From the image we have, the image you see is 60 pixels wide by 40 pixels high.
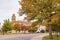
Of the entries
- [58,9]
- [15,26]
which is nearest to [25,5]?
[58,9]

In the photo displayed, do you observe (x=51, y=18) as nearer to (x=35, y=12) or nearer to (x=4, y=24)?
(x=35, y=12)

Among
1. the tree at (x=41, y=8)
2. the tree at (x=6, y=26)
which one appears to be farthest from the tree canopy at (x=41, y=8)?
the tree at (x=6, y=26)

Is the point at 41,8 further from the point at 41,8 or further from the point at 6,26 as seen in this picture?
the point at 6,26

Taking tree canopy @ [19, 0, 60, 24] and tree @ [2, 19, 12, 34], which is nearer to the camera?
tree canopy @ [19, 0, 60, 24]

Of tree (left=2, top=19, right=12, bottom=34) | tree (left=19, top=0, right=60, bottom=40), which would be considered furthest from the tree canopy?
tree (left=2, top=19, right=12, bottom=34)

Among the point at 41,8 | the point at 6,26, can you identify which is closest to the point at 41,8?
the point at 41,8

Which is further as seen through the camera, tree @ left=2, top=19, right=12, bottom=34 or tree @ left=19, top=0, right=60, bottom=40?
tree @ left=2, top=19, right=12, bottom=34

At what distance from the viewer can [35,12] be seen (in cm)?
2697

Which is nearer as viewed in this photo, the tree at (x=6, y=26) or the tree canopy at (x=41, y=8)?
the tree canopy at (x=41, y=8)

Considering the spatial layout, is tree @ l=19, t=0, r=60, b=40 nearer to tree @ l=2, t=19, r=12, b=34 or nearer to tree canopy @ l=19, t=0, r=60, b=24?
tree canopy @ l=19, t=0, r=60, b=24

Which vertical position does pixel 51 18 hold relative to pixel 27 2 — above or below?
below

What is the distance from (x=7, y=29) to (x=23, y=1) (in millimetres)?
62148

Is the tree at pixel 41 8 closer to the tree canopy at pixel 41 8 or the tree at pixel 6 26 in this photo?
the tree canopy at pixel 41 8

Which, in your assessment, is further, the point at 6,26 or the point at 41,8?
the point at 6,26
